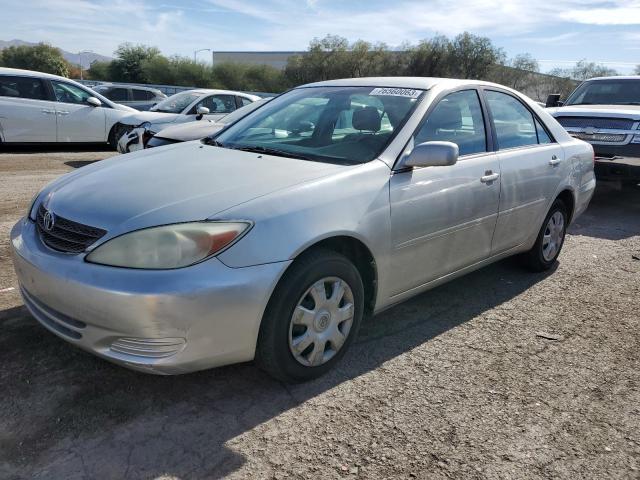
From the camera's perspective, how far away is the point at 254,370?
3.11 metres

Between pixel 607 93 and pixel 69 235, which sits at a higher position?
pixel 607 93

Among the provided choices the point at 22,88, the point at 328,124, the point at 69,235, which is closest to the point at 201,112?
the point at 22,88

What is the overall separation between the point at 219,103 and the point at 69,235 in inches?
369

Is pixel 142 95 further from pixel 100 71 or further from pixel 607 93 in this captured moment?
pixel 100 71

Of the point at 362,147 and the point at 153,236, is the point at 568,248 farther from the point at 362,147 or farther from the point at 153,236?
the point at 153,236

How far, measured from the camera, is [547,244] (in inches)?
194

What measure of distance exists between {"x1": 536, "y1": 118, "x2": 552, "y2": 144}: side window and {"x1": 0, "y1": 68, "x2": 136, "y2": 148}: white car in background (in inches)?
388

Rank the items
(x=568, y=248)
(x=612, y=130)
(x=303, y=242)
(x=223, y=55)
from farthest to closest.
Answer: (x=223, y=55)
(x=612, y=130)
(x=568, y=248)
(x=303, y=242)

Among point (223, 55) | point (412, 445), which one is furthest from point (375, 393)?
point (223, 55)

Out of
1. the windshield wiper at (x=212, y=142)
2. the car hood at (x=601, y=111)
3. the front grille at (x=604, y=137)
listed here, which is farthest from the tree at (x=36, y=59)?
the windshield wiper at (x=212, y=142)

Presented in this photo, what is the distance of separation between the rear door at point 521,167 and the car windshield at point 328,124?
0.94 meters

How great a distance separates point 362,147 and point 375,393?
56.5 inches

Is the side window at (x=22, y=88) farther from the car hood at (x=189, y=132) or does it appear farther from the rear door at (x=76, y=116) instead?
the car hood at (x=189, y=132)

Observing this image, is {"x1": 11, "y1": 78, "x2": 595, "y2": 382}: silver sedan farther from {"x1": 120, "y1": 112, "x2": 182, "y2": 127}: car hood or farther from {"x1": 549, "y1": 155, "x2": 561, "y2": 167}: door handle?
{"x1": 120, "y1": 112, "x2": 182, "y2": 127}: car hood
